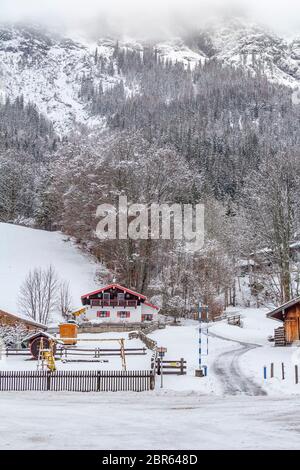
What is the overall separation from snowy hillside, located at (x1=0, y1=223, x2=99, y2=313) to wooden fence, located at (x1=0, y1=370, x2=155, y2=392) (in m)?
40.3

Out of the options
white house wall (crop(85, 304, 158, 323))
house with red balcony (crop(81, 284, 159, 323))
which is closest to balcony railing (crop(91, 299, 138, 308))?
house with red balcony (crop(81, 284, 159, 323))

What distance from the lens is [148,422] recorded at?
1612cm

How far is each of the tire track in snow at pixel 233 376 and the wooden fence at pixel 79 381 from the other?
152 inches

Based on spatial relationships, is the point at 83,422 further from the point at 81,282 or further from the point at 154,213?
the point at 81,282

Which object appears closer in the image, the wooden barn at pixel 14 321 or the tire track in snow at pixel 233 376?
the tire track in snow at pixel 233 376

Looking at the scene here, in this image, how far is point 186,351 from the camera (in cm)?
3831

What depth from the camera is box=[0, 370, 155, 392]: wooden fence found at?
2350cm

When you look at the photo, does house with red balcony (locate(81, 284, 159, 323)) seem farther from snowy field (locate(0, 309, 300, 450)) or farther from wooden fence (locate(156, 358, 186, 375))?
wooden fence (locate(156, 358, 186, 375))

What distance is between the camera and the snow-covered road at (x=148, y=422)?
13438mm

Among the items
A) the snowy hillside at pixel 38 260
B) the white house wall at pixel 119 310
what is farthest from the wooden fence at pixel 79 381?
the snowy hillside at pixel 38 260

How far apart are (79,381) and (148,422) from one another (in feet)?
27.3

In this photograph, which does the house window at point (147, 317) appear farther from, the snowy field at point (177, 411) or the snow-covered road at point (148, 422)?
the snow-covered road at point (148, 422)

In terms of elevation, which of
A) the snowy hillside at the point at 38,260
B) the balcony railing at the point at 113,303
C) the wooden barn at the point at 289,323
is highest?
the snowy hillside at the point at 38,260
